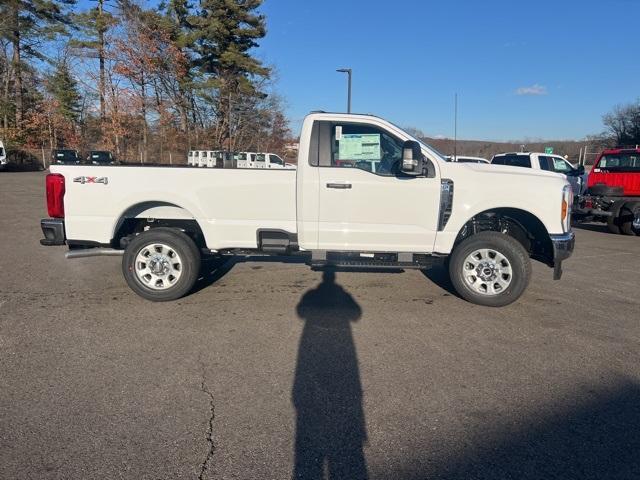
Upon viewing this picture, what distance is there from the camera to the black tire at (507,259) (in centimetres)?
534

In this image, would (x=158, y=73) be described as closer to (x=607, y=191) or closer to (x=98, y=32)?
(x=98, y=32)

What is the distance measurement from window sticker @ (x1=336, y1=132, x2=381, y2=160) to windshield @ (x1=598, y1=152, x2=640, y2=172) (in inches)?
384

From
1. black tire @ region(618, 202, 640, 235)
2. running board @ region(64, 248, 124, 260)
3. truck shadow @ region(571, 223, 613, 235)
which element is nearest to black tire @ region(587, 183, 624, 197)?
black tire @ region(618, 202, 640, 235)

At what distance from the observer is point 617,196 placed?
11.8 metres

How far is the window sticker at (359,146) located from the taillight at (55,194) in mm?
3318

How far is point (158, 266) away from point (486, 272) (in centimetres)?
396

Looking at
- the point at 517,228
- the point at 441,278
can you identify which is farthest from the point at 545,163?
the point at 517,228

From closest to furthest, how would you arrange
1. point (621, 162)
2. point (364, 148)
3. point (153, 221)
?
point (364, 148) → point (153, 221) → point (621, 162)

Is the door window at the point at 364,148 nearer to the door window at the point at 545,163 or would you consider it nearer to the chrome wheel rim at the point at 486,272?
the chrome wheel rim at the point at 486,272

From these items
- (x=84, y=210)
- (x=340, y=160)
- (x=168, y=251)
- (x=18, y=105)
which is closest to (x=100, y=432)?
(x=168, y=251)

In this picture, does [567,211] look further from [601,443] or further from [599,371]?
[601,443]

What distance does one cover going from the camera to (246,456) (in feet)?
8.88

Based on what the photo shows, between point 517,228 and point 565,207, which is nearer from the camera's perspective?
point 565,207

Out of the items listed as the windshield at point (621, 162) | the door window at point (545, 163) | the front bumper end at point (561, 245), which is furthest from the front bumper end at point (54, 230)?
the door window at point (545, 163)
